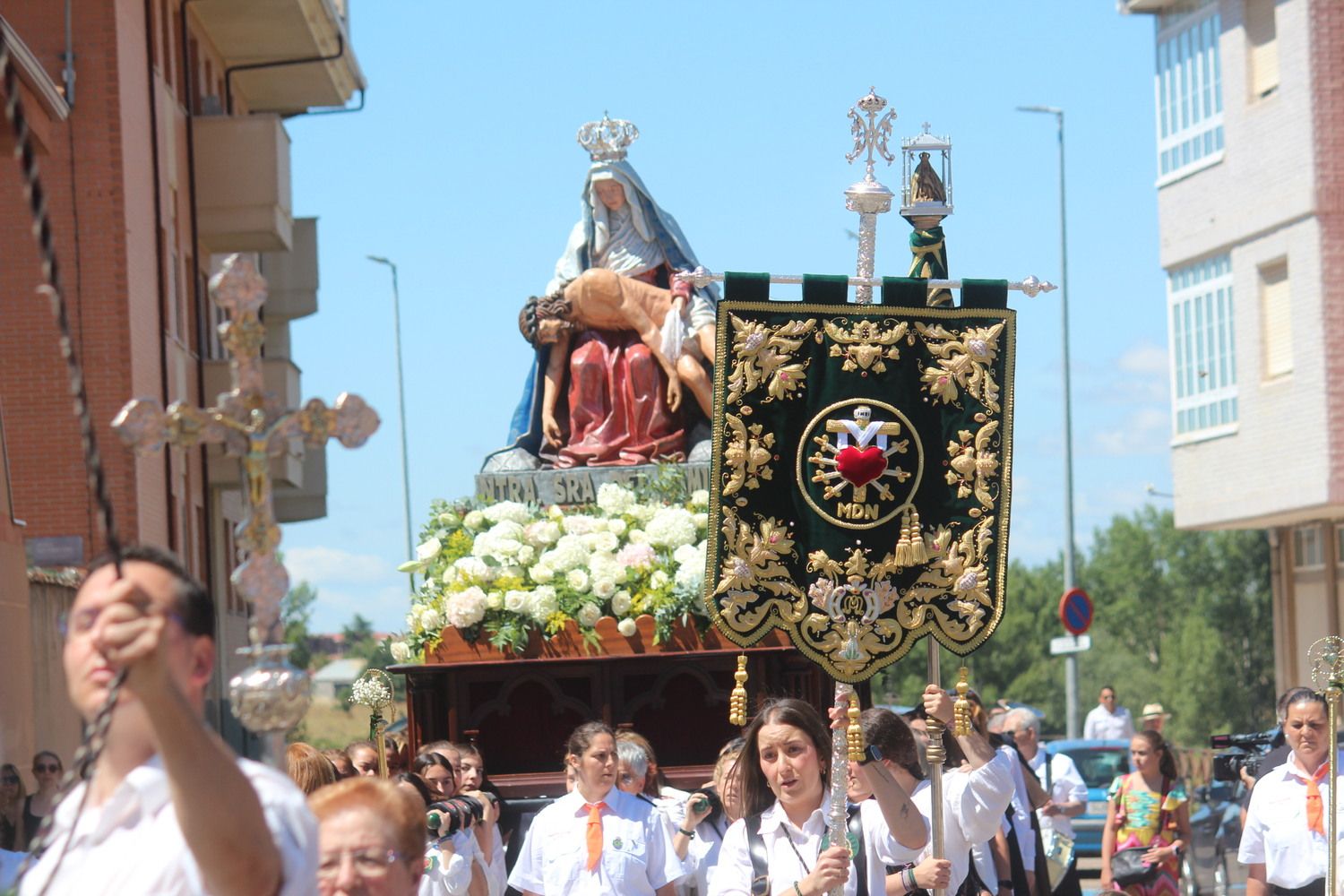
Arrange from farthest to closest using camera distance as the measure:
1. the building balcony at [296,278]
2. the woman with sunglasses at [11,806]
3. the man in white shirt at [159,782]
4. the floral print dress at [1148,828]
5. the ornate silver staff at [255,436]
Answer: the building balcony at [296,278] < the floral print dress at [1148,828] < the woman with sunglasses at [11,806] < the ornate silver staff at [255,436] < the man in white shirt at [159,782]

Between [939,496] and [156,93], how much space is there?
15.3m

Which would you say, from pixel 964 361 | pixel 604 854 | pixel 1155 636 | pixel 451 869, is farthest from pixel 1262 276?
pixel 1155 636

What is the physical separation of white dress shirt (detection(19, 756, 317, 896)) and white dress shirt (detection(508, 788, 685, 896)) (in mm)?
5594

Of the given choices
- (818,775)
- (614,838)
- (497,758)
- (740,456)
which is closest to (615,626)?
(497,758)

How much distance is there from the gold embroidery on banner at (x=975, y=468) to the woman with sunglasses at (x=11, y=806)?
5.22 m

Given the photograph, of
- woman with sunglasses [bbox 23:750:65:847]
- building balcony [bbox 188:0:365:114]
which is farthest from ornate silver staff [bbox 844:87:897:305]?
building balcony [bbox 188:0:365:114]

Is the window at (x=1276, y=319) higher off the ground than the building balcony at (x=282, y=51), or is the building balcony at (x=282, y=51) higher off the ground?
the building balcony at (x=282, y=51)

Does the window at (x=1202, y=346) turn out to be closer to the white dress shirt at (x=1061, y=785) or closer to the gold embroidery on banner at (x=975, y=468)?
the white dress shirt at (x=1061, y=785)

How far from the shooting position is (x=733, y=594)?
8266mm

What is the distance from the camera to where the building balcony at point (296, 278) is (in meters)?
28.4

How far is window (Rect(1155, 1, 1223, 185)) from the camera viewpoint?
96.7ft

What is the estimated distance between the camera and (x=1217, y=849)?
55.3 ft

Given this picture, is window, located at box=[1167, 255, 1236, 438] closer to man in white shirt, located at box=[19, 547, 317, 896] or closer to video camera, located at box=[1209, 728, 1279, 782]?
video camera, located at box=[1209, 728, 1279, 782]

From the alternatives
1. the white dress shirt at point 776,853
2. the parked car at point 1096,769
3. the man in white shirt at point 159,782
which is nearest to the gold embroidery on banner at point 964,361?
the white dress shirt at point 776,853
